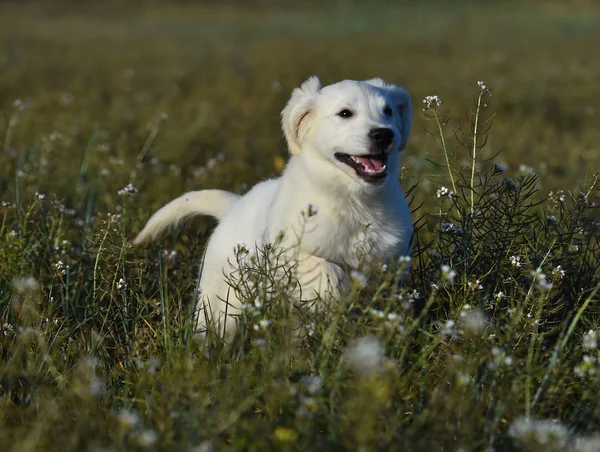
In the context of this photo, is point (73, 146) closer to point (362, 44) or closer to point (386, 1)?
point (362, 44)

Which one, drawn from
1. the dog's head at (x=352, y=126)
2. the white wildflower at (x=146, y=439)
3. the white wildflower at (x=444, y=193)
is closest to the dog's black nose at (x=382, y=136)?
the dog's head at (x=352, y=126)

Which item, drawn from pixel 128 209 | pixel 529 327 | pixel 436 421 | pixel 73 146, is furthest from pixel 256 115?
pixel 436 421

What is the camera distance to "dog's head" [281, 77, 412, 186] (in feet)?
11.1

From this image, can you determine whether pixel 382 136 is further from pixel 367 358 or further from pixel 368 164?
pixel 367 358

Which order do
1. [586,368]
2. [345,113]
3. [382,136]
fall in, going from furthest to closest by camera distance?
[345,113]
[382,136]
[586,368]

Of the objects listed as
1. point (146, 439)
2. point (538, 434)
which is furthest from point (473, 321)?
point (146, 439)

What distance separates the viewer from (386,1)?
39531 millimetres

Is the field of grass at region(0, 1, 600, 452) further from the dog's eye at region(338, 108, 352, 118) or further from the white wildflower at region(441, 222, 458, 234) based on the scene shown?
the dog's eye at region(338, 108, 352, 118)

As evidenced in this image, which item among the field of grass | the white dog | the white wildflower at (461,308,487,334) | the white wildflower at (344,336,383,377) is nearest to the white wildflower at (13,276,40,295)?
the field of grass

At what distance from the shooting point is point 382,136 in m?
3.37

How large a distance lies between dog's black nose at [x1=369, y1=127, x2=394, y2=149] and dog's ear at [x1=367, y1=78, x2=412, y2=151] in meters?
0.36

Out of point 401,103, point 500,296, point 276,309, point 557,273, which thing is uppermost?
point 401,103

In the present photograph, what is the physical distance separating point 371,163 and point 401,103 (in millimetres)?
525

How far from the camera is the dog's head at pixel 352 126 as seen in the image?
3.38 meters
